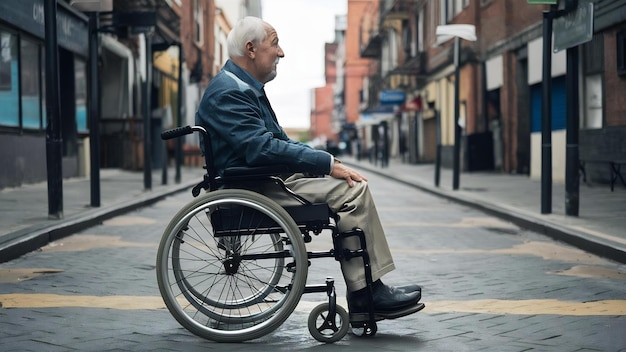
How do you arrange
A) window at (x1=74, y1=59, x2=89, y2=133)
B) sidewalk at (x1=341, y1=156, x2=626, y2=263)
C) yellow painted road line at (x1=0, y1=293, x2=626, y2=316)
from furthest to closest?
window at (x1=74, y1=59, x2=89, y2=133), sidewalk at (x1=341, y1=156, x2=626, y2=263), yellow painted road line at (x1=0, y1=293, x2=626, y2=316)

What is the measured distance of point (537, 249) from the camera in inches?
333

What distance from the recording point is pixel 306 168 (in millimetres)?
4277

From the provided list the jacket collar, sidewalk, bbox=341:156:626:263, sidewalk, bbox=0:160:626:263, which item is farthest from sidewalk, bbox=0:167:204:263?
sidewalk, bbox=341:156:626:263

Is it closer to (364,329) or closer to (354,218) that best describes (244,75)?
(354,218)

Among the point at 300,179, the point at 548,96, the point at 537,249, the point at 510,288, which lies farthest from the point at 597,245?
the point at 300,179

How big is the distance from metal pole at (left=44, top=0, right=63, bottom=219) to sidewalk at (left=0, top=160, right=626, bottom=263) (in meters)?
0.23

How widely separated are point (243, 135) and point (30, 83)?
560 inches

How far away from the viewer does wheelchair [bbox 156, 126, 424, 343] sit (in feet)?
13.8

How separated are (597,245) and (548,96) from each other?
3.26m

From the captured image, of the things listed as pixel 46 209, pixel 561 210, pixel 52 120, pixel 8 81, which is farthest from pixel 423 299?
pixel 8 81

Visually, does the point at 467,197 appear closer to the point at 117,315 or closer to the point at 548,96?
the point at 548,96

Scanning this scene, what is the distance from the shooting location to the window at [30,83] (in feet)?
55.6

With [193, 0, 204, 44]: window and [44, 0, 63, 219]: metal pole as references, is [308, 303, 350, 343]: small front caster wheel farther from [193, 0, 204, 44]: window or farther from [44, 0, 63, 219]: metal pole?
[193, 0, 204, 44]: window

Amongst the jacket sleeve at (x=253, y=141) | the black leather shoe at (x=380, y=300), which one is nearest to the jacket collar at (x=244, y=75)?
the jacket sleeve at (x=253, y=141)
